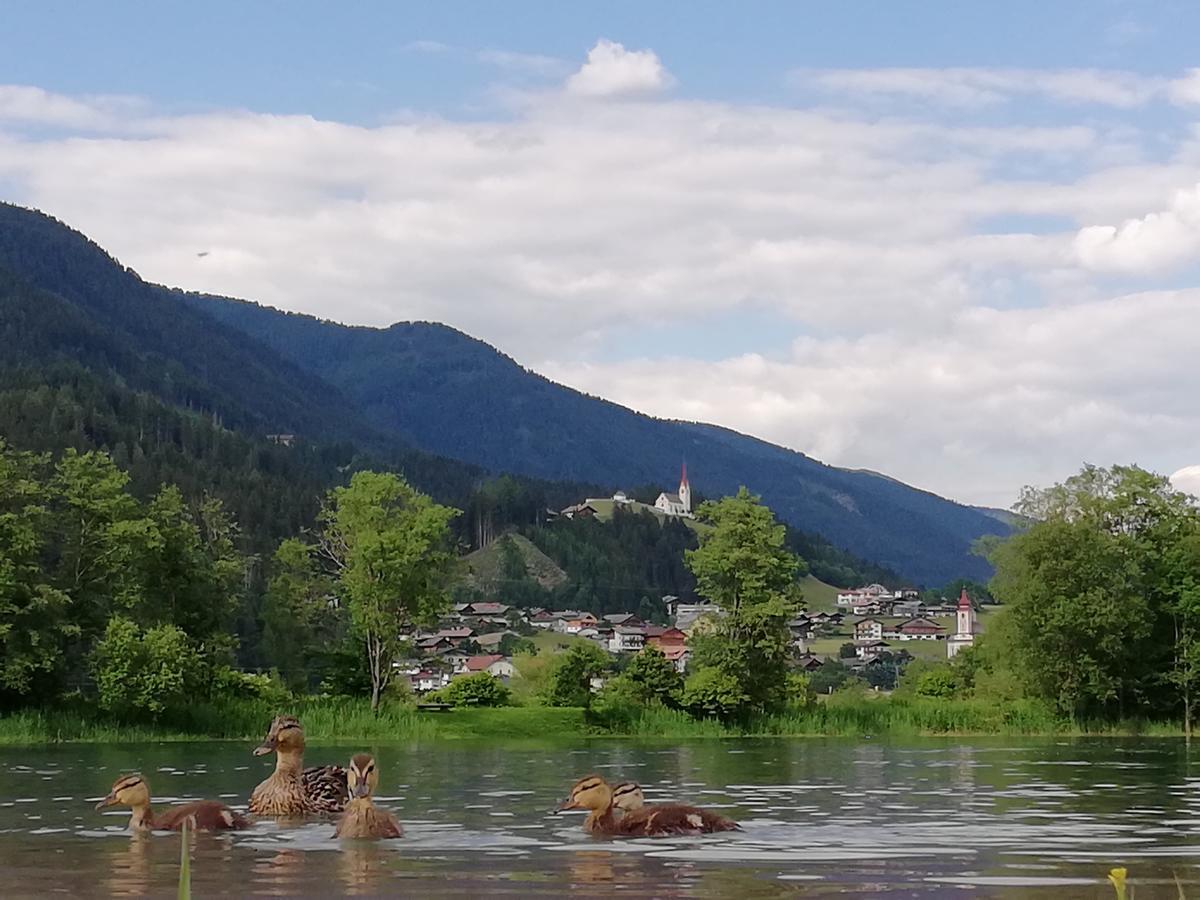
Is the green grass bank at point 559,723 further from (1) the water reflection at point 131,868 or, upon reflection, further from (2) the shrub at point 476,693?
(1) the water reflection at point 131,868

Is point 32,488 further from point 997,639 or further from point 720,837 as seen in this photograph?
point 720,837

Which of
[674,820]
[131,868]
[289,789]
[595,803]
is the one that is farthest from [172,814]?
[674,820]

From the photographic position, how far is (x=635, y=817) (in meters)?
23.8

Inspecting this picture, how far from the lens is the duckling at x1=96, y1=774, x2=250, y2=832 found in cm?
2445

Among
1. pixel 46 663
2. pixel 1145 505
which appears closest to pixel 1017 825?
pixel 46 663

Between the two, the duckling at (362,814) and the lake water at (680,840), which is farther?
the duckling at (362,814)

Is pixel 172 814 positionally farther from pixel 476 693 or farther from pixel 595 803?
pixel 476 693

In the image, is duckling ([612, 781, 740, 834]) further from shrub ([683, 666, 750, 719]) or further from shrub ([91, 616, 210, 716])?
shrub ([683, 666, 750, 719])

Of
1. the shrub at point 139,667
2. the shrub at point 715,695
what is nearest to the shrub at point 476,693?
the shrub at point 715,695

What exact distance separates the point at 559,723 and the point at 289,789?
57.9 metres

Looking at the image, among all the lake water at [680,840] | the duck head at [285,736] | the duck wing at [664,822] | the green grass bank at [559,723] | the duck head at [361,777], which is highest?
the duck head at [285,736]

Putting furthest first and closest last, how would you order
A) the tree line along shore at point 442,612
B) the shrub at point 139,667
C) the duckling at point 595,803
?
the tree line along shore at point 442,612, the shrub at point 139,667, the duckling at point 595,803

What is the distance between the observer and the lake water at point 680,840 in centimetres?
1781

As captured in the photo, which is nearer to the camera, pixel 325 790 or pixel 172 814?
pixel 172 814
